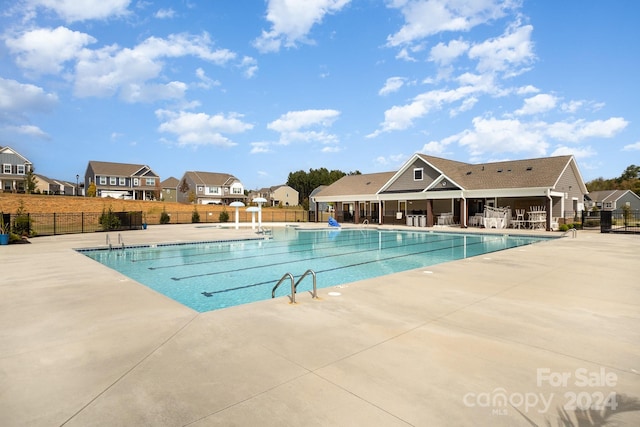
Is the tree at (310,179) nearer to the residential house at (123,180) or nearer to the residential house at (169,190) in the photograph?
the residential house at (169,190)

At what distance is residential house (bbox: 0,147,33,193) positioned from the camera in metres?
47.7

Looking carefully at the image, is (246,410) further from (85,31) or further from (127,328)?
(85,31)

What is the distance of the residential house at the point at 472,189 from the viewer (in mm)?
24922

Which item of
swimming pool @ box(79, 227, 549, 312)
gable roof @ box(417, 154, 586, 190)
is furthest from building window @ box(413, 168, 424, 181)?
swimming pool @ box(79, 227, 549, 312)

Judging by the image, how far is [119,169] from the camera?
193ft

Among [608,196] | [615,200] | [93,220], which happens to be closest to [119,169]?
[93,220]

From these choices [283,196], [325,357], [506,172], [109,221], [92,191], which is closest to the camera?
[325,357]

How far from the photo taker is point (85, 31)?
1791 cm

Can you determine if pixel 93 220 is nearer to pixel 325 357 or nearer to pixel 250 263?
pixel 250 263

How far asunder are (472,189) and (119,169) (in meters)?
57.8

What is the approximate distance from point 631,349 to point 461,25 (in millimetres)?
17108

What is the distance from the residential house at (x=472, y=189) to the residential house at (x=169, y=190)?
42474 millimetres

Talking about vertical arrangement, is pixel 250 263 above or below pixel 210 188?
below

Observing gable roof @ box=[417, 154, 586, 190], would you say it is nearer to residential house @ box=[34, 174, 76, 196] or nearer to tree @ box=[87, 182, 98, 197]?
tree @ box=[87, 182, 98, 197]
